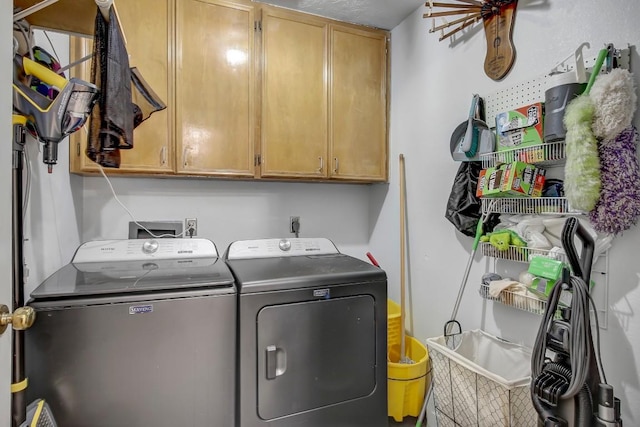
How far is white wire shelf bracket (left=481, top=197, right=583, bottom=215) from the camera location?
139 cm

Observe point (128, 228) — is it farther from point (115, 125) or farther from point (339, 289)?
point (339, 289)

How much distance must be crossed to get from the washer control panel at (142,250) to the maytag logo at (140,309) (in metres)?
0.63

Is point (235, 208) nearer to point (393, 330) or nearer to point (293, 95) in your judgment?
point (293, 95)

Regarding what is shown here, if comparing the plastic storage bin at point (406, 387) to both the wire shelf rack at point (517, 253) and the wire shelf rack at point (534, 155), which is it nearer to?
the wire shelf rack at point (517, 253)

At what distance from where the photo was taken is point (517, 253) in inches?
59.4

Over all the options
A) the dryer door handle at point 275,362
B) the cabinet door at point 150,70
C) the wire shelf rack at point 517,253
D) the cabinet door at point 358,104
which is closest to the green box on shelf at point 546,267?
the wire shelf rack at point 517,253

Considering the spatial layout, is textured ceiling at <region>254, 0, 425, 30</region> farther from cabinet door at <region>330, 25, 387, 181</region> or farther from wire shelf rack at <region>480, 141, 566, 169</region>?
wire shelf rack at <region>480, 141, 566, 169</region>

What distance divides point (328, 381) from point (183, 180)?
1.59 m

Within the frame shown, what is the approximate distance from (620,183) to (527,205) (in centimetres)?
37

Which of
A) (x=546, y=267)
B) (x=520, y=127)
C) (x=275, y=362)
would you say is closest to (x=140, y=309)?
(x=275, y=362)

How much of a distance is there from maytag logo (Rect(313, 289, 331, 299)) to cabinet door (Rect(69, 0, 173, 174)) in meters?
1.15

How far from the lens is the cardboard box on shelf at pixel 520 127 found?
142cm
